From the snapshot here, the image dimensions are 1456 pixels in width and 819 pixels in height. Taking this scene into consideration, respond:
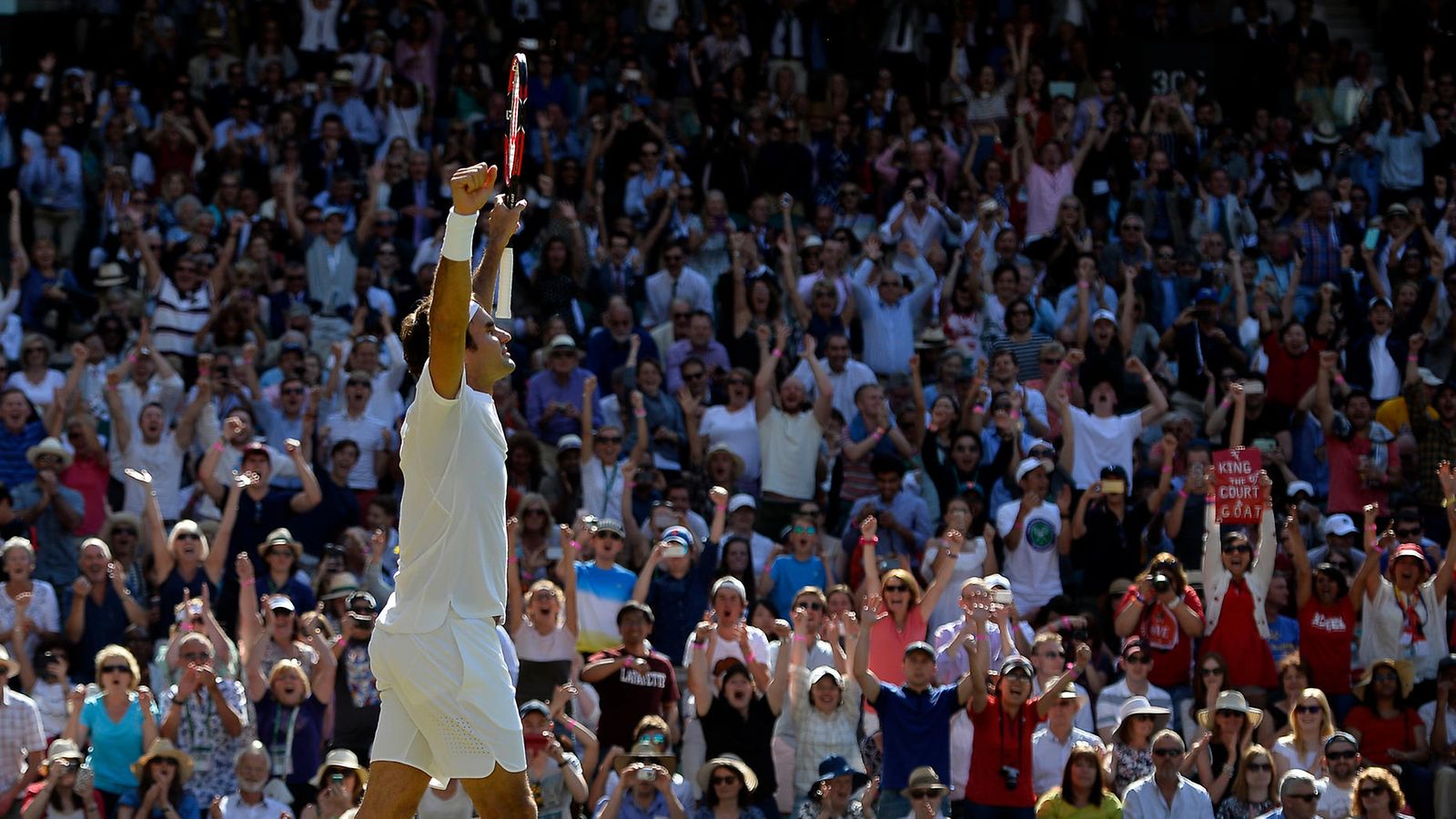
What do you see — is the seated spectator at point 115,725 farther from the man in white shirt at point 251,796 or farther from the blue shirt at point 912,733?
the blue shirt at point 912,733

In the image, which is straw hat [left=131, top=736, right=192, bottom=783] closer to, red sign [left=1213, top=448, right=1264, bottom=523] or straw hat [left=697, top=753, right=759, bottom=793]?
straw hat [left=697, top=753, right=759, bottom=793]

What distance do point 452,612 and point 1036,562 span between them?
826cm

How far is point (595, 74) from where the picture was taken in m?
19.8

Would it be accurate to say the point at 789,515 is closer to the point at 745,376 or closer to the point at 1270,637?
the point at 745,376

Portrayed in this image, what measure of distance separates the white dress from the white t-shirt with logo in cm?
815

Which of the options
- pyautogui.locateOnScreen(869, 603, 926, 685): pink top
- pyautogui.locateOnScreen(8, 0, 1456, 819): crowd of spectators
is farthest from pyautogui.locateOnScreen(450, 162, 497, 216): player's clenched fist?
pyautogui.locateOnScreen(869, 603, 926, 685): pink top

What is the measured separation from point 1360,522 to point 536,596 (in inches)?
255

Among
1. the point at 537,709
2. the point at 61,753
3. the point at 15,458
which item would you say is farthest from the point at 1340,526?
the point at 15,458

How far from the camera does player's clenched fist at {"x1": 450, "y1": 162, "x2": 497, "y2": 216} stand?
563 centimetres

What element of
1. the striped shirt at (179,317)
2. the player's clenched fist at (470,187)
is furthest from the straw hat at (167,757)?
the player's clenched fist at (470,187)

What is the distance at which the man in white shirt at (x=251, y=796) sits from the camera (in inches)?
436

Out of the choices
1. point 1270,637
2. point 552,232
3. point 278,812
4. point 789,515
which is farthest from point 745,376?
point 278,812

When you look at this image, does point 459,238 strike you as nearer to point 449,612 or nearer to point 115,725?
point 449,612

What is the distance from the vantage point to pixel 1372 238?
1859cm
